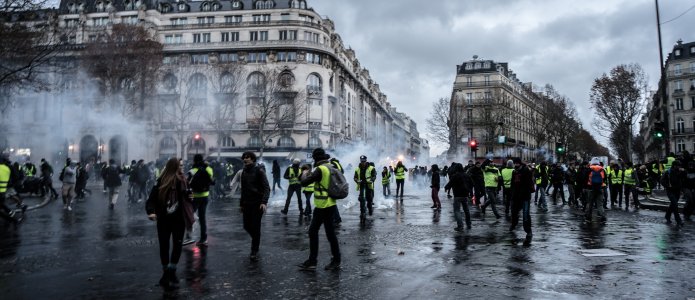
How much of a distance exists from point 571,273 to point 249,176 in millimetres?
4771

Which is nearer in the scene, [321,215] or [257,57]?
[321,215]

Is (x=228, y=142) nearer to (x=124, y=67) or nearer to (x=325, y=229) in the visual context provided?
(x=124, y=67)

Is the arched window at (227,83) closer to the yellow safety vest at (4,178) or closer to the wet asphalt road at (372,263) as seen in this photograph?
the yellow safety vest at (4,178)

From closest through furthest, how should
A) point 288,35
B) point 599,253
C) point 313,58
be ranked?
1. point 599,253
2. point 288,35
3. point 313,58

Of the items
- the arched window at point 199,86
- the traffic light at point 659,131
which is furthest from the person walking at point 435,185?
the arched window at point 199,86

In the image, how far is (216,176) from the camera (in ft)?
66.3

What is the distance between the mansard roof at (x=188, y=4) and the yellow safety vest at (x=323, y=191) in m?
52.2

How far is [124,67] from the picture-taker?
34062 millimetres

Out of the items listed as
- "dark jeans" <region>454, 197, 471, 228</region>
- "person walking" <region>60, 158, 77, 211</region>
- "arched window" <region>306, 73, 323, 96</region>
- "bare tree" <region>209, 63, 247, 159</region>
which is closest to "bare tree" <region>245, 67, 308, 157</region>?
"arched window" <region>306, 73, 323, 96</region>

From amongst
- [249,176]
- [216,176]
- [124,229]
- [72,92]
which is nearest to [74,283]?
[249,176]

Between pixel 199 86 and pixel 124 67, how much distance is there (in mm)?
9827

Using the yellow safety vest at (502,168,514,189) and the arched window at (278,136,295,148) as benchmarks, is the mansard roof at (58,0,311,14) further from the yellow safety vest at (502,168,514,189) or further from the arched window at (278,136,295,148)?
the yellow safety vest at (502,168,514,189)

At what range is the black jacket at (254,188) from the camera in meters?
7.08

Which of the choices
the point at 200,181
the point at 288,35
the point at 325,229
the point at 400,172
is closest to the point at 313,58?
the point at 288,35
